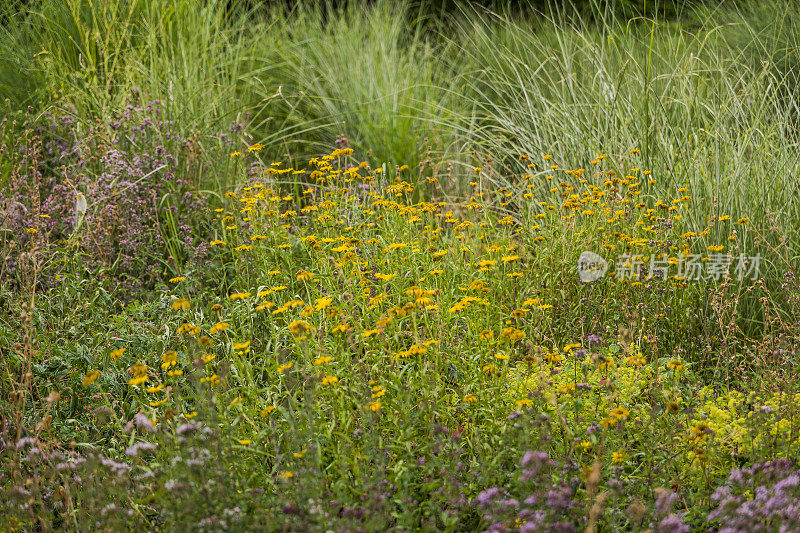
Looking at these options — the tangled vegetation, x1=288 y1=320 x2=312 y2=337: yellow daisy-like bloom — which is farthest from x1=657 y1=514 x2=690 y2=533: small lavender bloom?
x1=288 y1=320 x2=312 y2=337: yellow daisy-like bloom

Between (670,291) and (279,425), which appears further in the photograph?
(670,291)

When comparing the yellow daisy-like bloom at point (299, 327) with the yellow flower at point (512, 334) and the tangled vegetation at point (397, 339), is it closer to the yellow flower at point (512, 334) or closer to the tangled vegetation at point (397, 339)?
the tangled vegetation at point (397, 339)

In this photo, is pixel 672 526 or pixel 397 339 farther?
pixel 397 339

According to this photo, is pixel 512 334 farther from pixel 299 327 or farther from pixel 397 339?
pixel 299 327

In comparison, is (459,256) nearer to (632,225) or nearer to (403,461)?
(632,225)

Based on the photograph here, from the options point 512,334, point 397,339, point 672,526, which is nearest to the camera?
point 672,526

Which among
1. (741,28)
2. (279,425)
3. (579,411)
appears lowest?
(279,425)

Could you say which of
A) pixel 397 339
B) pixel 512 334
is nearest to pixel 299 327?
pixel 397 339

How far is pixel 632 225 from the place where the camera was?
382cm

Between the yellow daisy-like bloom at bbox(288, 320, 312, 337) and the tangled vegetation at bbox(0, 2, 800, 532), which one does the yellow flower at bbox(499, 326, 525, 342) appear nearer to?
the tangled vegetation at bbox(0, 2, 800, 532)

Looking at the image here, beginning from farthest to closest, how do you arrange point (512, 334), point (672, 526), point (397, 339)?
point (397, 339), point (512, 334), point (672, 526)

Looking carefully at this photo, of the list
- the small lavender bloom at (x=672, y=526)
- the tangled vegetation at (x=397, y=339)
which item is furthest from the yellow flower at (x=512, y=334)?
the small lavender bloom at (x=672, y=526)

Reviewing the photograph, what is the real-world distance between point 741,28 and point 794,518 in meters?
6.05

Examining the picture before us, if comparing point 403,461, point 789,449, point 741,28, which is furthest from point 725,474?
point 741,28
